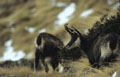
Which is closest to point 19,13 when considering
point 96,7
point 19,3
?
point 19,3

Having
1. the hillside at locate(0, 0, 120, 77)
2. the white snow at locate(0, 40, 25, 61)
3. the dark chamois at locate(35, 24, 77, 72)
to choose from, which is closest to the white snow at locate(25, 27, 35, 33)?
the hillside at locate(0, 0, 120, 77)

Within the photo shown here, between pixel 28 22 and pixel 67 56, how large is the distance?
72.6 feet

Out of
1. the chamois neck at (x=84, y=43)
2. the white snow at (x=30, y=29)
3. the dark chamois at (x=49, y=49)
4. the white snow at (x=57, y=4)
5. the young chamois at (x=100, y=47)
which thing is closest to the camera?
the young chamois at (x=100, y=47)

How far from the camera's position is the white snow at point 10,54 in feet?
75.4

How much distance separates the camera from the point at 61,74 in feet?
21.4

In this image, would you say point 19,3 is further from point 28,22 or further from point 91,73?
point 91,73

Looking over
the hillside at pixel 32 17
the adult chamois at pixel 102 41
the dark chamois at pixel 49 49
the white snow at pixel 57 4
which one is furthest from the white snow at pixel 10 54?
the adult chamois at pixel 102 41

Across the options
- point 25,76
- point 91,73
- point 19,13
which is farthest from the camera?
point 19,13

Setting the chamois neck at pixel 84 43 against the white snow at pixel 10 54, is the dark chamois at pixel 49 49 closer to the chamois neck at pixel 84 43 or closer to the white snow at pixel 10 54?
the chamois neck at pixel 84 43

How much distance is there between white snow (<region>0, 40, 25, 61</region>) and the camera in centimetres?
2299

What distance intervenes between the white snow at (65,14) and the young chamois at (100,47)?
18156mm

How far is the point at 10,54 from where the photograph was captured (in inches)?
967

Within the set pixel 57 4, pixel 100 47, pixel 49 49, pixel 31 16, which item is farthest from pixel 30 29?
pixel 100 47

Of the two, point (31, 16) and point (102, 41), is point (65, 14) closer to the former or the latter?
point (31, 16)
